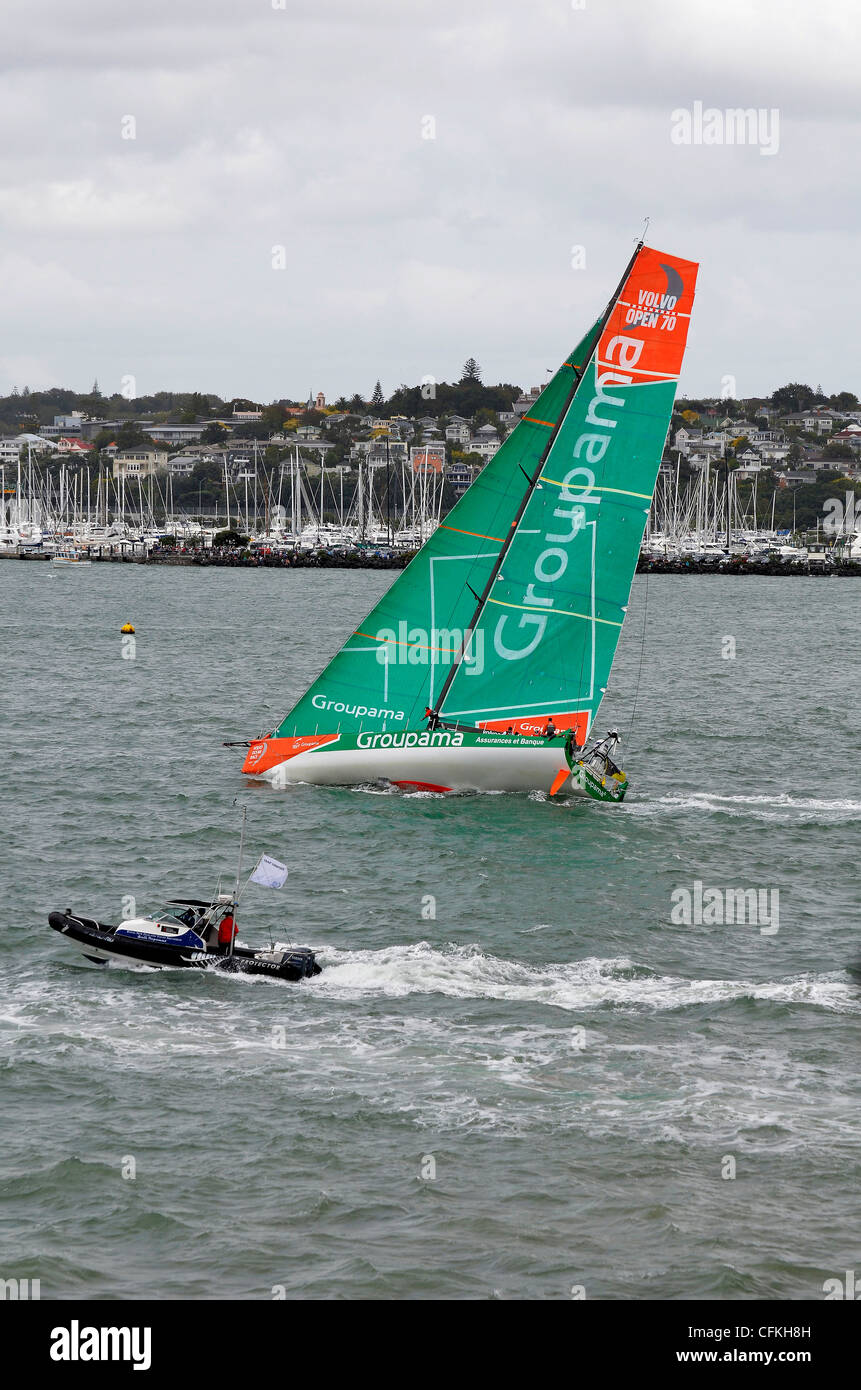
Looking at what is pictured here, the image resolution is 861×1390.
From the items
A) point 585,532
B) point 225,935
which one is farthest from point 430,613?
point 225,935

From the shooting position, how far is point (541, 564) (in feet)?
128

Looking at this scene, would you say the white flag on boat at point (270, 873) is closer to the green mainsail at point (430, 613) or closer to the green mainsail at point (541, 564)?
the green mainsail at point (430, 613)

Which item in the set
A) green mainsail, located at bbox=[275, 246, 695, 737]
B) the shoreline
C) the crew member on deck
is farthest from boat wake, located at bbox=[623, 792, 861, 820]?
the shoreline

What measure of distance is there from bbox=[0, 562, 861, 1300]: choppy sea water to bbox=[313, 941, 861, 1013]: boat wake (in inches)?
2.9

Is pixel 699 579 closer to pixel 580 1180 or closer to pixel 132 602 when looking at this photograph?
pixel 132 602

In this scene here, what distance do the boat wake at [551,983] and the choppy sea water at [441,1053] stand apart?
7cm

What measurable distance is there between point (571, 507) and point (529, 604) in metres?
2.50

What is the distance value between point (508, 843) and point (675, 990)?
977 cm

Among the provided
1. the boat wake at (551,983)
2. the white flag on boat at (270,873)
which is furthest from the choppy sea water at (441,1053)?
the white flag on boat at (270,873)

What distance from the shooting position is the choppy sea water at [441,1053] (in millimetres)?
17906

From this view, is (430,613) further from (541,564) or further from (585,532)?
A: (585,532)

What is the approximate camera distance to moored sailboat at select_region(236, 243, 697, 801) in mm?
38500


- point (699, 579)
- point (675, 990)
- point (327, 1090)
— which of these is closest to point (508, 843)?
point (675, 990)
